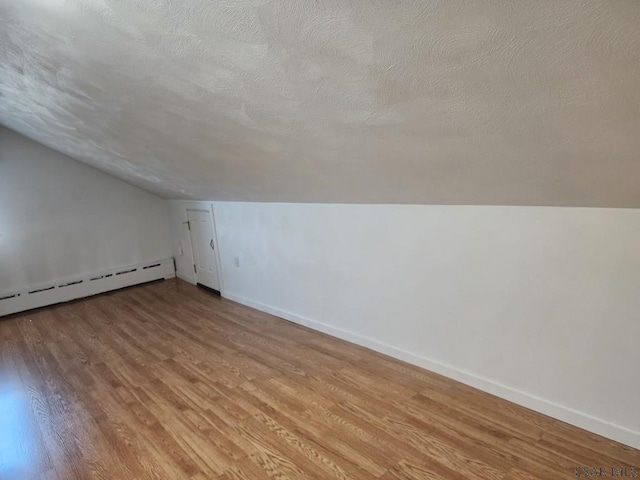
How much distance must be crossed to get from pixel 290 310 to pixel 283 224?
2.64 ft

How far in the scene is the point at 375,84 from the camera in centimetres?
130

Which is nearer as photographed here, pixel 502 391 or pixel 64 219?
pixel 502 391

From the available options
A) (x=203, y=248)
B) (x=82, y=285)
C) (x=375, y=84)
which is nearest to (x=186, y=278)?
(x=203, y=248)

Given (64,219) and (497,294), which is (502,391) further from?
(64,219)

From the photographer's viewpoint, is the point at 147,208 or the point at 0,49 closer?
the point at 0,49

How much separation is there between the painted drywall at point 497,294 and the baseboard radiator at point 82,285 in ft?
10.1

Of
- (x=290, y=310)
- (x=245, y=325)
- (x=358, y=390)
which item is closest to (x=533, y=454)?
(x=358, y=390)

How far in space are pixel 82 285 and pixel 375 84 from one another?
508 cm

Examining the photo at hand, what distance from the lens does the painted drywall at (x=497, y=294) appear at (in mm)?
1821

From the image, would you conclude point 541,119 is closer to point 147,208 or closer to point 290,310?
point 290,310

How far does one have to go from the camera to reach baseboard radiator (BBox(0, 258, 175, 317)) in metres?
4.63

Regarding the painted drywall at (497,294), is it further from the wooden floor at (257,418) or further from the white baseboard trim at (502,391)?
the wooden floor at (257,418)

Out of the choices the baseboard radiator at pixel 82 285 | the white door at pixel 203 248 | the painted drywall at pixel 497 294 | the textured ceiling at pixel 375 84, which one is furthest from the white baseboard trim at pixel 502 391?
the baseboard radiator at pixel 82 285

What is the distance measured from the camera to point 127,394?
2.63 metres
